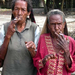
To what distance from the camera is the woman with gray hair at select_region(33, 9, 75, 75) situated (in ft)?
6.30

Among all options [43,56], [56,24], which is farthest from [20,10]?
[43,56]

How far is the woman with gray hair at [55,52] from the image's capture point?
1920 mm

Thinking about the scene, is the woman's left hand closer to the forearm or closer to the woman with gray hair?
the woman with gray hair

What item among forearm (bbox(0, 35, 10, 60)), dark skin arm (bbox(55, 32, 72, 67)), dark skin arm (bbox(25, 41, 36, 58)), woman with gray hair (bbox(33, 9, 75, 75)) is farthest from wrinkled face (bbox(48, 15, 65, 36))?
forearm (bbox(0, 35, 10, 60))

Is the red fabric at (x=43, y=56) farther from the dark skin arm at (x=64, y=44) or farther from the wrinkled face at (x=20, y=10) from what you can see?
the wrinkled face at (x=20, y=10)

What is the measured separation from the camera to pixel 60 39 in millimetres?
1855

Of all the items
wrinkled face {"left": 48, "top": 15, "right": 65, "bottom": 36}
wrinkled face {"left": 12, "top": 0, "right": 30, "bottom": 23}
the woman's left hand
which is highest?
wrinkled face {"left": 12, "top": 0, "right": 30, "bottom": 23}

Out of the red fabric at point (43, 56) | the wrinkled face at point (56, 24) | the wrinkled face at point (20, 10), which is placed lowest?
the red fabric at point (43, 56)

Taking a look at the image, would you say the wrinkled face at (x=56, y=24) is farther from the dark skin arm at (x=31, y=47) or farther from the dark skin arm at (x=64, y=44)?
the dark skin arm at (x=31, y=47)

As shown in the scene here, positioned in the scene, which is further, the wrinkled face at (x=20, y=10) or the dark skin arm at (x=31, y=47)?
the wrinkled face at (x=20, y=10)

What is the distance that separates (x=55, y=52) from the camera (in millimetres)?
2010

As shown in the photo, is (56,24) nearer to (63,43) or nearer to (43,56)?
(63,43)


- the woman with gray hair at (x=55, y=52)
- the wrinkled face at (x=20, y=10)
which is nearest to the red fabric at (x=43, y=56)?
the woman with gray hair at (x=55, y=52)

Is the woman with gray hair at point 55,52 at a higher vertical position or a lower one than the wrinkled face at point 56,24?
lower
